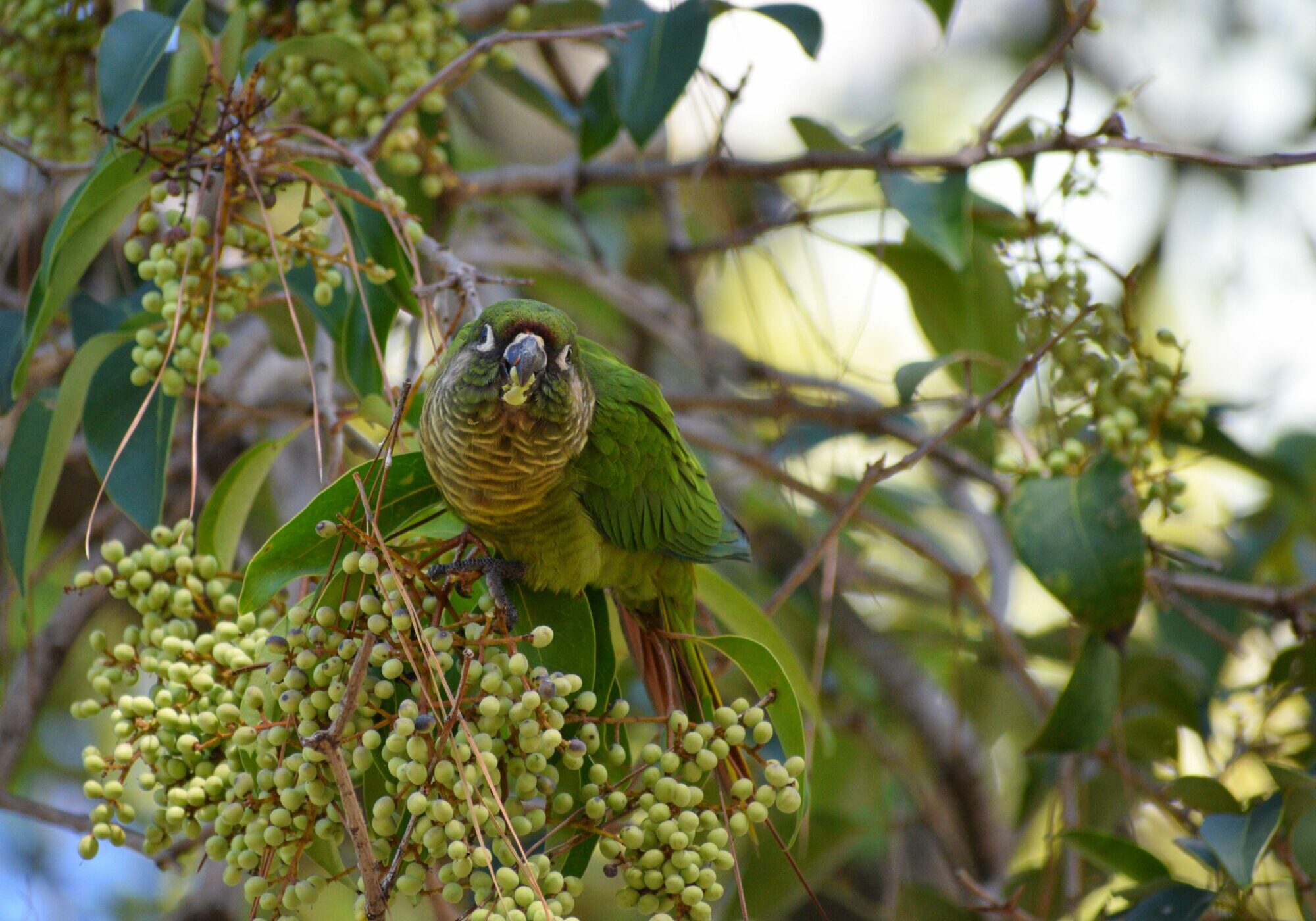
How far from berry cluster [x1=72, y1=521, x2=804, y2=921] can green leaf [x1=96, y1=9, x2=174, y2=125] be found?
605 millimetres

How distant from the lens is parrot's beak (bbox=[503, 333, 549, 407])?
4.10 ft

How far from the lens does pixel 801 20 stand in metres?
1.94

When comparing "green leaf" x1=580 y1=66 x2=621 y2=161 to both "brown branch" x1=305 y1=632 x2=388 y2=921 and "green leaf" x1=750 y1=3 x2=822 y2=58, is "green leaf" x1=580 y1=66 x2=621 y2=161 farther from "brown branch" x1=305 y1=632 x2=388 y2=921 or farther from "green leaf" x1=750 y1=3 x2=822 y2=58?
"brown branch" x1=305 y1=632 x2=388 y2=921

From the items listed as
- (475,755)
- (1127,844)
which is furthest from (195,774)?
(1127,844)

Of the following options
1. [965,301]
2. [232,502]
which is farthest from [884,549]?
[232,502]

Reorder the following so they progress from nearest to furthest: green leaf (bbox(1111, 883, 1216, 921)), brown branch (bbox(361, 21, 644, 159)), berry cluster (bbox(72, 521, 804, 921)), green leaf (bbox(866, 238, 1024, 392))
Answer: berry cluster (bbox(72, 521, 804, 921))
brown branch (bbox(361, 21, 644, 159))
green leaf (bbox(1111, 883, 1216, 921))
green leaf (bbox(866, 238, 1024, 392))

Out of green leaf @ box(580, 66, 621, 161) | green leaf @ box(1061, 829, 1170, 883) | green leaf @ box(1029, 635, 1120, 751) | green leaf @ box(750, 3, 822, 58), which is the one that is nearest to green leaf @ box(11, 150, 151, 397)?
green leaf @ box(580, 66, 621, 161)

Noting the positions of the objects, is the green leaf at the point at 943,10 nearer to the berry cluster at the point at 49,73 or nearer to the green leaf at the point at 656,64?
the green leaf at the point at 656,64

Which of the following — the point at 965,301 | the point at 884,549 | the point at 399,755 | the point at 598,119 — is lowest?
the point at 884,549

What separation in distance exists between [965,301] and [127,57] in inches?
60.1

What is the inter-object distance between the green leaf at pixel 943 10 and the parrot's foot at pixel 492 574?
129 centimetres

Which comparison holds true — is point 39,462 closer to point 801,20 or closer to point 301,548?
point 301,548

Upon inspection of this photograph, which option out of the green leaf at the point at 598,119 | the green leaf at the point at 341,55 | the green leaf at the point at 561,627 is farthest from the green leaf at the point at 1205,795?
the green leaf at the point at 341,55

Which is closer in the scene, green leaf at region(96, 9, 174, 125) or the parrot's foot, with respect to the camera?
the parrot's foot
